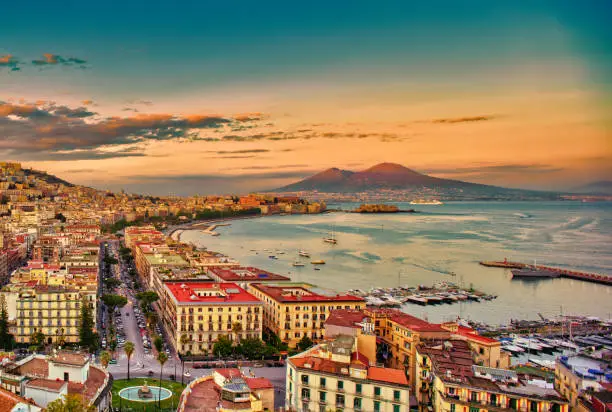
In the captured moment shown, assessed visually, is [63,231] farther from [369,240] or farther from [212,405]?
[212,405]

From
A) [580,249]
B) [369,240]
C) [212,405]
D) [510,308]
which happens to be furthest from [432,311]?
[369,240]

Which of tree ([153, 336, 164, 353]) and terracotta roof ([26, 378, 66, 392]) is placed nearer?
terracotta roof ([26, 378, 66, 392])

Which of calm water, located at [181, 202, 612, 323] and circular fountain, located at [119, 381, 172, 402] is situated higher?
circular fountain, located at [119, 381, 172, 402]

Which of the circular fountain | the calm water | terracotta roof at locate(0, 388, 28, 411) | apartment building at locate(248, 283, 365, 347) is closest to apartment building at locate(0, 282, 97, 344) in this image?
the circular fountain

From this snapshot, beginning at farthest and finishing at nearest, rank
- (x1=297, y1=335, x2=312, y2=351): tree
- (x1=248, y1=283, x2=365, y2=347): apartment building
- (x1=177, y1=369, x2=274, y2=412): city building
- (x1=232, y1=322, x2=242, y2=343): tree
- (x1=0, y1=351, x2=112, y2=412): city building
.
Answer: (x1=248, y1=283, x2=365, y2=347): apartment building
(x1=297, y1=335, x2=312, y2=351): tree
(x1=232, y1=322, x2=242, y2=343): tree
(x1=177, y1=369, x2=274, y2=412): city building
(x1=0, y1=351, x2=112, y2=412): city building

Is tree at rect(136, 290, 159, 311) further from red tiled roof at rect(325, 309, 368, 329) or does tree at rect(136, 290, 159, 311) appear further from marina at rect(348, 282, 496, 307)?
marina at rect(348, 282, 496, 307)

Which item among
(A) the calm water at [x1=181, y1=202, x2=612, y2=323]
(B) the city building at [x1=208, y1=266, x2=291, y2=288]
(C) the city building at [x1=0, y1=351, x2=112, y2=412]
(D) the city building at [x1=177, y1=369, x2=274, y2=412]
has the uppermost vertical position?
(C) the city building at [x1=0, y1=351, x2=112, y2=412]

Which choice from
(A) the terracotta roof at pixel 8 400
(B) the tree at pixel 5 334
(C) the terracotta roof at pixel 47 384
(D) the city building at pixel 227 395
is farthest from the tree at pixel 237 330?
(A) the terracotta roof at pixel 8 400

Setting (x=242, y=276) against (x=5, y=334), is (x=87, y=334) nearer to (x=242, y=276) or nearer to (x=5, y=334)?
(x=5, y=334)
